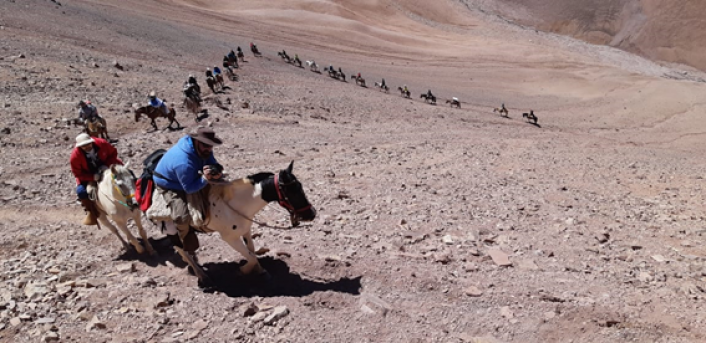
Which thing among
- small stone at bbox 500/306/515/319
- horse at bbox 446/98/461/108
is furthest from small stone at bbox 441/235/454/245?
horse at bbox 446/98/461/108

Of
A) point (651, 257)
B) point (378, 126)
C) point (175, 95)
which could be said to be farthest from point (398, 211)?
point (175, 95)

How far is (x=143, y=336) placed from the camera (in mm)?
4883

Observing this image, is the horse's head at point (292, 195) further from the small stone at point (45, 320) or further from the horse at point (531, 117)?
the horse at point (531, 117)

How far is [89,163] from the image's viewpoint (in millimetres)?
6508

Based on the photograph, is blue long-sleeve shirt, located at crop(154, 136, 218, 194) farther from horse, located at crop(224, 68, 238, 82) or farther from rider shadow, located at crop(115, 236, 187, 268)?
horse, located at crop(224, 68, 238, 82)

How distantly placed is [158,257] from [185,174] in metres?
2.28

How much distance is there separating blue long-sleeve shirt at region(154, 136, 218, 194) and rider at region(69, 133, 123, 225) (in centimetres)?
156

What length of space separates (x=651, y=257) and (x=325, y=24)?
48271mm

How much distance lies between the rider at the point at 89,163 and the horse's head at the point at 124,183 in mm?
470

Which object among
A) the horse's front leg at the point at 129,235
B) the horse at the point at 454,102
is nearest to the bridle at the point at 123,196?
the horse's front leg at the point at 129,235

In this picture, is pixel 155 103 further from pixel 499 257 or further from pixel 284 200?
pixel 499 257

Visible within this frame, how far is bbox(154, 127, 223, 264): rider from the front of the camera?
518 centimetres

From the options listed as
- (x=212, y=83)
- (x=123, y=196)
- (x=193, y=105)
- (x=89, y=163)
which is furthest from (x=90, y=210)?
(x=212, y=83)

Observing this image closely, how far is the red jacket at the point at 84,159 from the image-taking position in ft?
20.9
